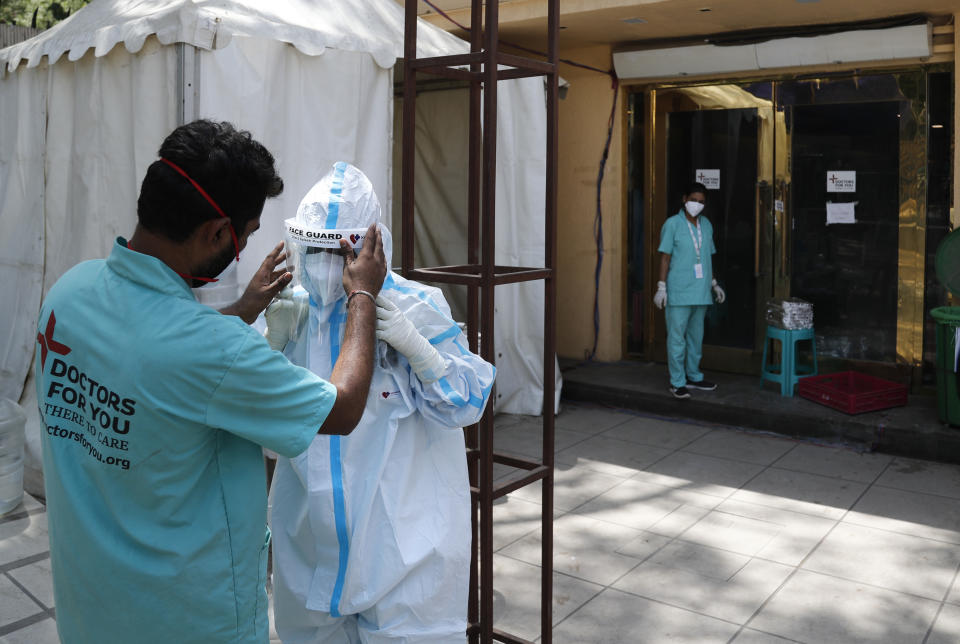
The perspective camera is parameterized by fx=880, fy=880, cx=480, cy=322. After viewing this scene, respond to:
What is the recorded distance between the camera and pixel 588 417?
23.1ft

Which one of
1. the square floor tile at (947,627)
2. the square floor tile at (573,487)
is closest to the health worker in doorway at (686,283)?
the square floor tile at (573,487)

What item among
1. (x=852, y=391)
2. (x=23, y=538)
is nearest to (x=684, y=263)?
(x=852, y=391)

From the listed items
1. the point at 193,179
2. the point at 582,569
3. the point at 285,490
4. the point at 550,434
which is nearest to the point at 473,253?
the point at 550,434

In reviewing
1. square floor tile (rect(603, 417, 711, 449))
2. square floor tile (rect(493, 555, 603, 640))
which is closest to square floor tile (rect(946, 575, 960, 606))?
square floor tile (rect(493, 555, 603, 640))

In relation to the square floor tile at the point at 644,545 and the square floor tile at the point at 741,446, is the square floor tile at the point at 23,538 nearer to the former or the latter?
the square floor tile at the point at 644,545

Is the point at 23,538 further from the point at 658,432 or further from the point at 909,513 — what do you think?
the point at 909,513

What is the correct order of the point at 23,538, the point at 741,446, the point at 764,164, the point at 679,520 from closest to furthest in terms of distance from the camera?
1. the point at 23,538
2. the point at 679,520
3. the point at 741,446
4. the point at 764,164

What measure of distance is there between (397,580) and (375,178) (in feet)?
10.6

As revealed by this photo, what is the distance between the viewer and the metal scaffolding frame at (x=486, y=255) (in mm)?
2484

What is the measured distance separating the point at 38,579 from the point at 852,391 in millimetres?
5540

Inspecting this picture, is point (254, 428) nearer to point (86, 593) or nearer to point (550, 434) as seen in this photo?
point (86, 593)

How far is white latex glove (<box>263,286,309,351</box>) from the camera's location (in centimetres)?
229

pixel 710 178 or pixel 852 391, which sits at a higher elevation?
pixel 710 178

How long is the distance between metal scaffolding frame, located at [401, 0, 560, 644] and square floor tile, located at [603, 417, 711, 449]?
359 cm
